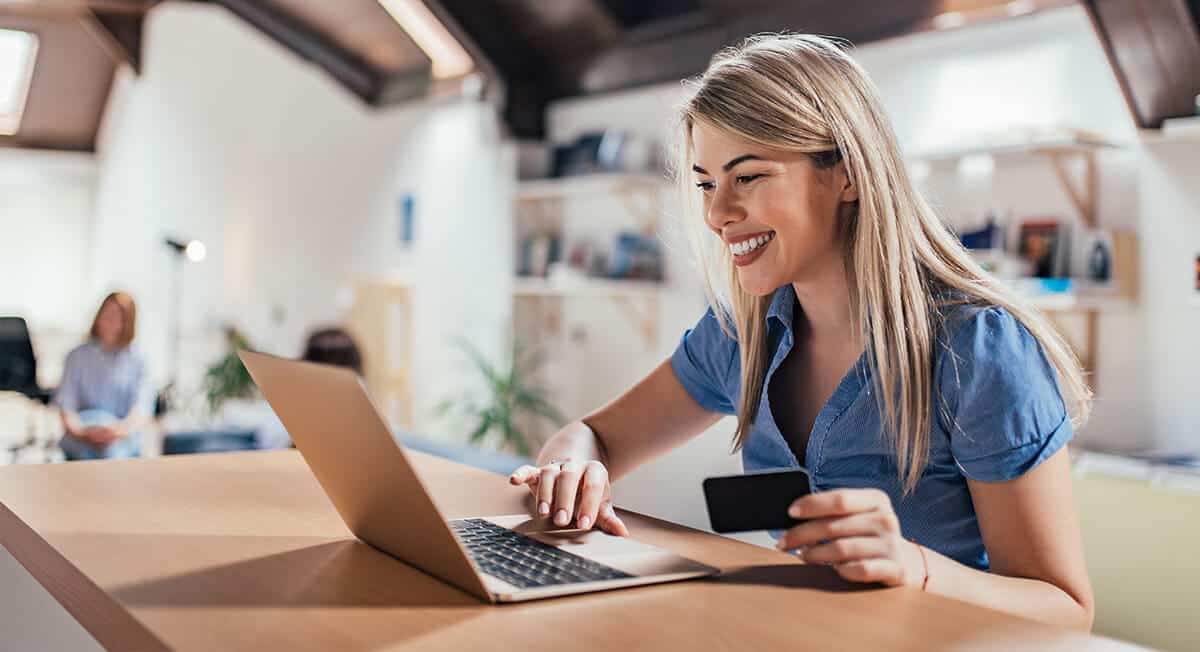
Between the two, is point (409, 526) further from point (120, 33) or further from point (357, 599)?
point (120, 33)

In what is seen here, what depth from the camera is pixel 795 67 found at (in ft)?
4.59

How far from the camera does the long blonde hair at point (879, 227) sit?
1333 mm

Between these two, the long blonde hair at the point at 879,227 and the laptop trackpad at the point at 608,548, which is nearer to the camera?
the laptop trackpad at the point at 608,548

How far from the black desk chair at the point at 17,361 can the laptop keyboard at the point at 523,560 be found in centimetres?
571

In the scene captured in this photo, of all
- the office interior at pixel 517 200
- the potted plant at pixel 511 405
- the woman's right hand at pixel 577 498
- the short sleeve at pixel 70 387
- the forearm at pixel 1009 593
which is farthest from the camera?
the potted plant at pixel 511 405

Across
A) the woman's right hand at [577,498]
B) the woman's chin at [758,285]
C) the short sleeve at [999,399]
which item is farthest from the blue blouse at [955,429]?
the woman's right hand at [577,498]

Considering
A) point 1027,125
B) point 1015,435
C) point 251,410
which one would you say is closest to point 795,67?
point 1015,435

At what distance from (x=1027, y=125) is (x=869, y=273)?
2.60 m

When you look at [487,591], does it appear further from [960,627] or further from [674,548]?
[960,627]

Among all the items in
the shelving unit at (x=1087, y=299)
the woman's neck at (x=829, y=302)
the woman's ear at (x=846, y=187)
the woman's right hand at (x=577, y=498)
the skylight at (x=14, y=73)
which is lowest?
the woman's right hand at (x=577, y=498)

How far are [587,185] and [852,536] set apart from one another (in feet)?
13.8

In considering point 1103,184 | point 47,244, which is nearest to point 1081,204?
point 1103,184

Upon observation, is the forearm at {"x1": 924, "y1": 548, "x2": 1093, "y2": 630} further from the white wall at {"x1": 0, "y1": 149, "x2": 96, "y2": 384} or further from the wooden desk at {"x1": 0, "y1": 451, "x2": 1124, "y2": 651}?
the white wall at {"x1": 0, "y1": 149, "x2": 96, "y2": 384}

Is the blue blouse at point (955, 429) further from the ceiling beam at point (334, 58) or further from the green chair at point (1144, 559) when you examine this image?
the ceiling beam at point (334, 58)
